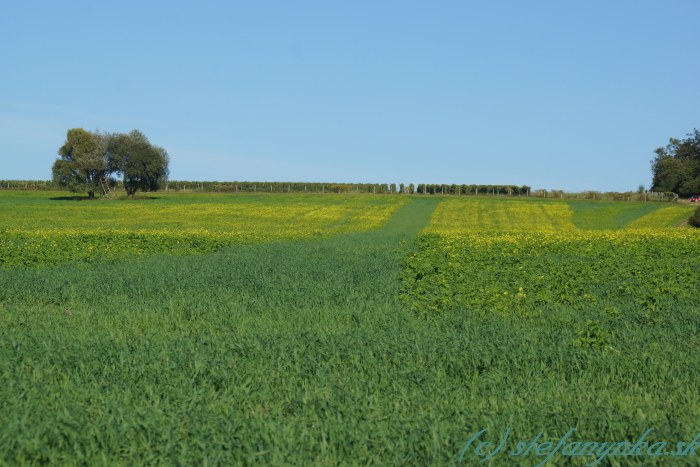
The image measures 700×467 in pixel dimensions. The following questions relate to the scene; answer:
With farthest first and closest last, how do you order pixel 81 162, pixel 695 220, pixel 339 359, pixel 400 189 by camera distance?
pixel 400 189 → pixel 81 162 → pixel 695 220 → pixel 339 359

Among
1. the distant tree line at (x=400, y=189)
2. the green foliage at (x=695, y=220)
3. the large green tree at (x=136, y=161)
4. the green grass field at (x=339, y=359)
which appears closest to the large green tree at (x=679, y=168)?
the distant tree line at (x=400, y=189)

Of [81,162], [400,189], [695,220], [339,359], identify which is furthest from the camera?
[400,189]

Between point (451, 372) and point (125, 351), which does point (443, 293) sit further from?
point (125, 351)

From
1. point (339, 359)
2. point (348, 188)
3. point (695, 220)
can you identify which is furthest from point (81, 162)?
point (339, 359)

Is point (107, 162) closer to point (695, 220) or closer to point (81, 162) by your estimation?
point (81, 162)

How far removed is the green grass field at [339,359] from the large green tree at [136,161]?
7121cm

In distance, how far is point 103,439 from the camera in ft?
21.6

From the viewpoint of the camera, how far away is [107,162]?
91188 mm

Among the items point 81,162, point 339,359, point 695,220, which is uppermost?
point 81,162

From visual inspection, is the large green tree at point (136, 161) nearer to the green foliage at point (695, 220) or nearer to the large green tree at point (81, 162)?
the large green tree at point (81, 162)

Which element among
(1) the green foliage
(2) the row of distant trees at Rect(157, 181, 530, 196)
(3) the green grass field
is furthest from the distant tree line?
(3) the green grass field

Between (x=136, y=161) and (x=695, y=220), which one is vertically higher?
(x=136, y=161)

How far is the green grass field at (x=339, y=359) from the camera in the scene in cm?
655

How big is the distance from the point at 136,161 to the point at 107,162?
3.94 m
